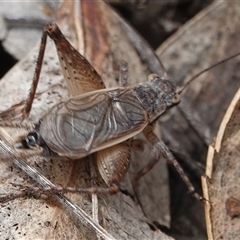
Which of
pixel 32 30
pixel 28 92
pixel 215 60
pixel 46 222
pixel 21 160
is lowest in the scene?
pixel 215 60

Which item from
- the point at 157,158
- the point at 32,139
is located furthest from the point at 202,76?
the point at 32,139

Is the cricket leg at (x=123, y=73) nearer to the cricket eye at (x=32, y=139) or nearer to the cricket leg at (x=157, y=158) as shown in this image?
the cricket leg at (x=157, y=158)

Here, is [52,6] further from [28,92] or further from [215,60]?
[215,60]

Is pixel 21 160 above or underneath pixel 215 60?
above

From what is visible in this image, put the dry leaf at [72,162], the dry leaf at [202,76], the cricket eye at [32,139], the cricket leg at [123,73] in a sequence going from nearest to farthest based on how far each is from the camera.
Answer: the dry leaf at [72,162] < the cricket eye at [32,139] < the cricket leg at [123,73] < the dry leaf at [202,76]

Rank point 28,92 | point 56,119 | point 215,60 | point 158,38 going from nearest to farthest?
point 56,119
point 28,92
point 215,60
point 158,38

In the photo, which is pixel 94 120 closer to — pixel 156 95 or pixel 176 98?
pixel 156 95

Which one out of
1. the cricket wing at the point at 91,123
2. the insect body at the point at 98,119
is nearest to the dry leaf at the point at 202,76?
the insect body at the point at 98,119

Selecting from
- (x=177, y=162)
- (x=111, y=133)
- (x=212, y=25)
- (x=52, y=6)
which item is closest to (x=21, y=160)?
(x=111, y=133)

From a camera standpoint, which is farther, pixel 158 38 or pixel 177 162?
pixel 158 38
